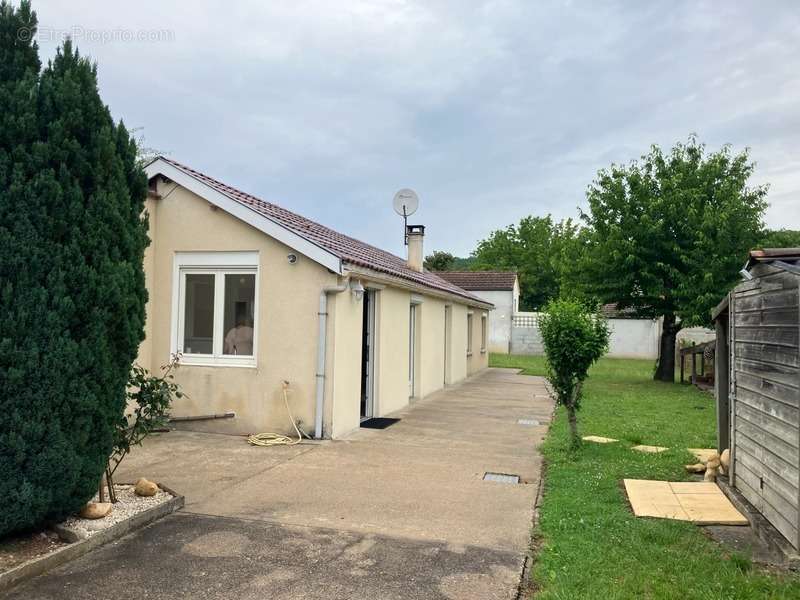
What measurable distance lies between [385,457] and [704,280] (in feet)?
39.6

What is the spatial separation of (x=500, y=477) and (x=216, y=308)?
17.2 ft

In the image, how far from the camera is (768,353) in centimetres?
471

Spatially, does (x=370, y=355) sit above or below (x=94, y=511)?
above

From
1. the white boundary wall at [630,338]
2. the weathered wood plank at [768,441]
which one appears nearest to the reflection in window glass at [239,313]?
the weathered wood plank at [768,441]

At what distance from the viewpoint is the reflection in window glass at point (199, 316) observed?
9.31 m

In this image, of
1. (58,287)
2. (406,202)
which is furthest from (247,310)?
(406,202)

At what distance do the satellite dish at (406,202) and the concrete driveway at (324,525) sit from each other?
356 inches

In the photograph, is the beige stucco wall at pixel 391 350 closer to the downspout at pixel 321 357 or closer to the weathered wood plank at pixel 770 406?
the downspout at pixel 321 357

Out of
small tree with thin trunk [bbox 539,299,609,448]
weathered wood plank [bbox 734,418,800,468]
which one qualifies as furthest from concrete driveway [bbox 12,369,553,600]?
weathered wood plank [bbox 734,418,800,468]

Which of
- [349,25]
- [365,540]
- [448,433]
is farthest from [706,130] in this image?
[365,540]

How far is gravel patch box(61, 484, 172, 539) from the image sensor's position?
4.35 meters

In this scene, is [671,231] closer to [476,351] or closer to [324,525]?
[476,351]

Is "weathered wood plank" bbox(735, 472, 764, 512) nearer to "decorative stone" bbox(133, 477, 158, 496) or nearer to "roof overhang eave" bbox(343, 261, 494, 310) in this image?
"decorative stone" bbox(133, 477, 158, 496)

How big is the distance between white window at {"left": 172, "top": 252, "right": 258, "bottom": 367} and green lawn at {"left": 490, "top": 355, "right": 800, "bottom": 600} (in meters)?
4.94
